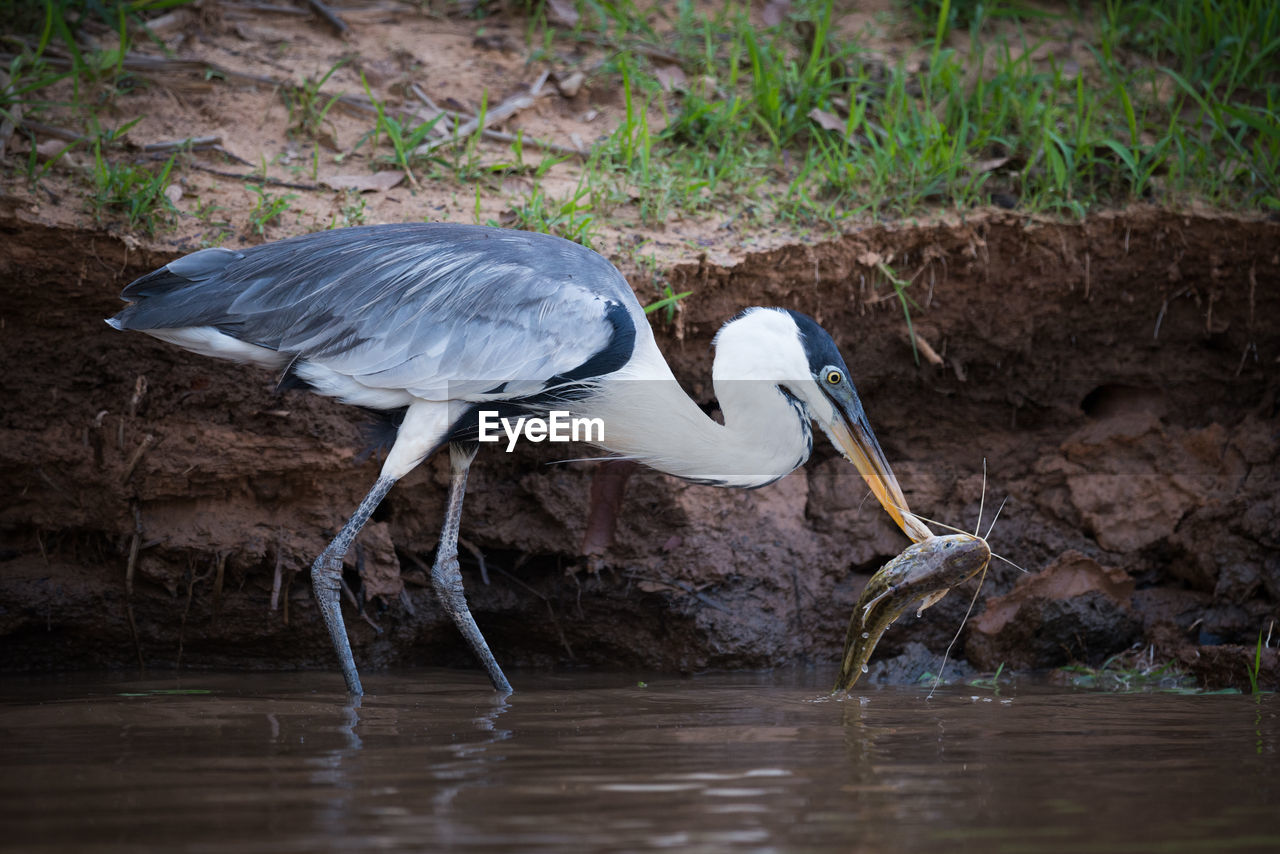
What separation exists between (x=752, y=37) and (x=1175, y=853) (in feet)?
16.6

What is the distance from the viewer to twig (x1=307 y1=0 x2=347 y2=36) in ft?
20.5

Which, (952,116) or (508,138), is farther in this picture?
(952,116)

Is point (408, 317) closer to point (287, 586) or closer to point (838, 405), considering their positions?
point (287, 586)

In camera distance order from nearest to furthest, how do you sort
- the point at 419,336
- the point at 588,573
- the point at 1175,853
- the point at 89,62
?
the point at 1175,853 < the point at 419,336 < the point at 588,573 < the point at 89,62

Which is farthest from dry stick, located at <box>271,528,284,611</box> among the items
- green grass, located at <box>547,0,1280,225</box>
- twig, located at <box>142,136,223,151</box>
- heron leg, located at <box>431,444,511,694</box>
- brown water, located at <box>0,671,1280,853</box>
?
green grass, located at <box>547,0,1280,225</box>

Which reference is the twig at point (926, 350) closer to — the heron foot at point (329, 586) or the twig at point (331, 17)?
the heron foot at point (329, 586)

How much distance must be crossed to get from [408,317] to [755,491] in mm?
1812

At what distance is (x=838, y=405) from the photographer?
4281mm

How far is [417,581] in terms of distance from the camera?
198 inches

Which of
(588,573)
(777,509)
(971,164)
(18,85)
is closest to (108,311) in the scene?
(18,85)

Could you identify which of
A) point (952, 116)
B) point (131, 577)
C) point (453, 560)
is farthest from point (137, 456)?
point (952, 116)

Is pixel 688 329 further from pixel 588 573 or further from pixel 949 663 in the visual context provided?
pixel 949 663

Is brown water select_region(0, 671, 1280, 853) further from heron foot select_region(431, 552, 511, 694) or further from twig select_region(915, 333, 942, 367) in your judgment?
twig select_region(915, 333, 942, 367)

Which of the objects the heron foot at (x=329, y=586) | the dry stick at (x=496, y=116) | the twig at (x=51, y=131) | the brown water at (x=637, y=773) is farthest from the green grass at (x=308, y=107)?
the brown water at (x=637, y=773)
